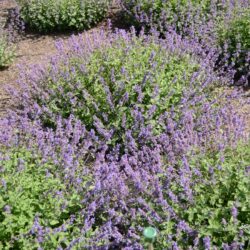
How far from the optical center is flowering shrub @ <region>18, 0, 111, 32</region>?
7363mm

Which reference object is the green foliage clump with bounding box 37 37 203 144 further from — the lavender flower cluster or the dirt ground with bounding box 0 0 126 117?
the dirt ground with bounding box 0 0 126 117

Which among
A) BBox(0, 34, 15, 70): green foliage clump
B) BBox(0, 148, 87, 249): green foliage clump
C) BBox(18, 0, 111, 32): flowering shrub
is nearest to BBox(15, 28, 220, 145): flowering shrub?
BBox(0, 148, 87, 249): green foliage clump

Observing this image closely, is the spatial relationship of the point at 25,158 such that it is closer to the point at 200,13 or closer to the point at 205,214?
the point at 205,214

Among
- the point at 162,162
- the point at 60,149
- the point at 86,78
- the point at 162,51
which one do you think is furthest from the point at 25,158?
the point at 162,51

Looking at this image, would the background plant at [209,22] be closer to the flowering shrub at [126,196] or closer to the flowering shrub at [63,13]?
the flowering shrub at [63,13]

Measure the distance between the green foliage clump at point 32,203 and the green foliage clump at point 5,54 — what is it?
3.08 meters

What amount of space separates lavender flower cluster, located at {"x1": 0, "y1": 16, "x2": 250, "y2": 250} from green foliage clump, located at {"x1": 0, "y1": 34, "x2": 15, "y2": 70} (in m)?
1.35

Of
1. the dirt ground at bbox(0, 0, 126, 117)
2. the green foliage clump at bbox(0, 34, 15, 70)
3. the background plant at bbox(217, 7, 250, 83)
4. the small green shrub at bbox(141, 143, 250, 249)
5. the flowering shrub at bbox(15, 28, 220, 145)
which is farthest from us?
the green foliage clump at bbox(0, 34, 15, 70)

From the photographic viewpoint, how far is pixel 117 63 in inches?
191

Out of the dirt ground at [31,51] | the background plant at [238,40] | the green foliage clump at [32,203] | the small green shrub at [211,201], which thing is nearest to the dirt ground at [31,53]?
the dirt ground at [31,51]

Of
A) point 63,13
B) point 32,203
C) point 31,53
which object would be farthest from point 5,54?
point 32,203

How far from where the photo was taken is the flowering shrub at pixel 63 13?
736cm

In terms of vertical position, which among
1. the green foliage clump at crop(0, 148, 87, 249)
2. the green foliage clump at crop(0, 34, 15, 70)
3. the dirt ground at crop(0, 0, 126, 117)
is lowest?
the dirt ground at crop(0, 0, 126, 117)

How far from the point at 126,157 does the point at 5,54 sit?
344 cm
